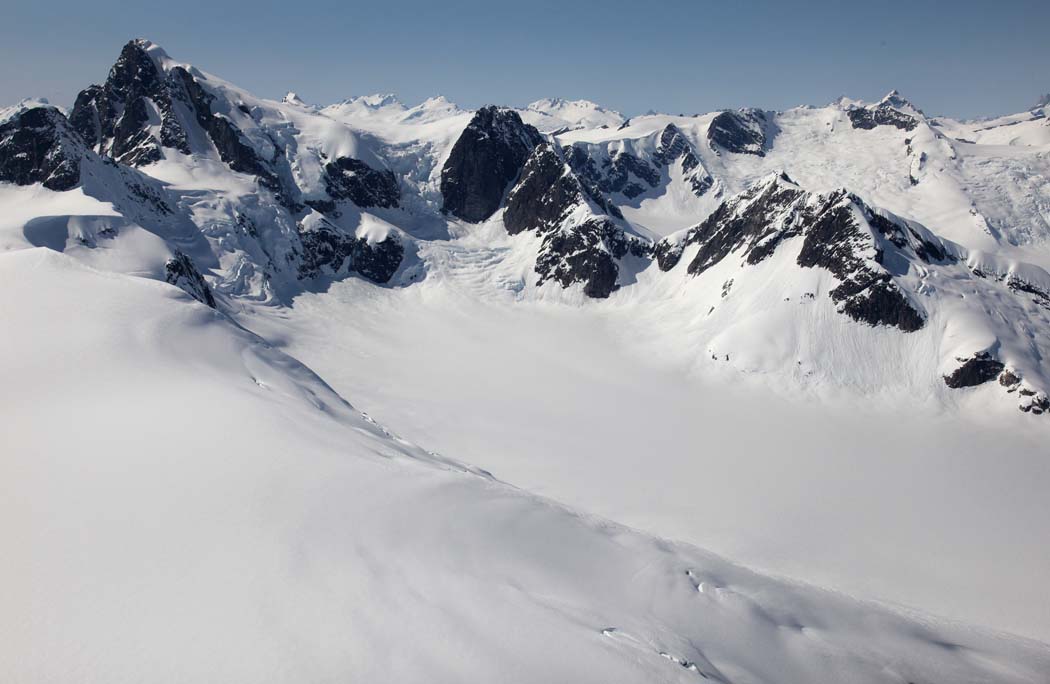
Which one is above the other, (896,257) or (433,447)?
(896,257)

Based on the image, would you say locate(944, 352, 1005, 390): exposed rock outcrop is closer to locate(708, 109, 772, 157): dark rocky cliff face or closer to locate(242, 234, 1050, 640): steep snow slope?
locate(242, 234, 1050, 640): steep snow slope

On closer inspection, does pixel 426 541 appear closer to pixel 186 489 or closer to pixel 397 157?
pixel 186 489

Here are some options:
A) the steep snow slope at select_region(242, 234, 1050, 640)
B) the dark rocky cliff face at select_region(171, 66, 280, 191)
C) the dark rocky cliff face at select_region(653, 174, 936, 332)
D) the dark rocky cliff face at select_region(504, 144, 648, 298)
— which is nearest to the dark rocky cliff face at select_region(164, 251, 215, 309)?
the steep snow slope at select_region(242, 234, 1050, 640)

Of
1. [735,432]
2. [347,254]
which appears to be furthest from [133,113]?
[735,432]

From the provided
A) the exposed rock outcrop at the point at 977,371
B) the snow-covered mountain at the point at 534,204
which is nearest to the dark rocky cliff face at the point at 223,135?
Answer: the snow-covered mountain at the point at 534,204

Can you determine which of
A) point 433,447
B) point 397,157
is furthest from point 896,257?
point 397,157

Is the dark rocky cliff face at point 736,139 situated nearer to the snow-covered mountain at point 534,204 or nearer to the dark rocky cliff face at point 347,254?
the snow-covered mountain at point 534,204
